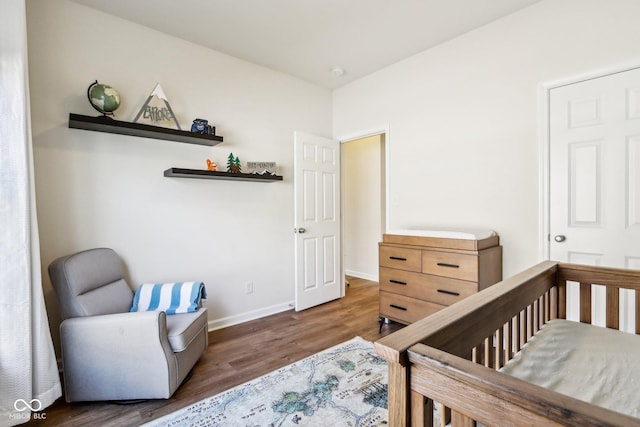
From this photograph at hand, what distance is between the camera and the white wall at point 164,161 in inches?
86.0

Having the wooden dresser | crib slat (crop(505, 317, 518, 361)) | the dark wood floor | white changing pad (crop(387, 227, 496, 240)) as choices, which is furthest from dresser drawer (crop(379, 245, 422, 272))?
crib slat (crop(505, 317, 518, 361))

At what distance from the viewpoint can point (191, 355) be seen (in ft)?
6.95

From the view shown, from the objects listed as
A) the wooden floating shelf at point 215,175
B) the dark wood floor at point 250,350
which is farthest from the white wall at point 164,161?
the dark wood floor at point 250,350

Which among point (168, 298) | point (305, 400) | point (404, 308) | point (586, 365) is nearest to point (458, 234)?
point (404, 308)

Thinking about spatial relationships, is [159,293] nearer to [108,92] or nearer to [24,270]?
[24,270]

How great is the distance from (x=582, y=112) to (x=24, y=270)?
3.66m

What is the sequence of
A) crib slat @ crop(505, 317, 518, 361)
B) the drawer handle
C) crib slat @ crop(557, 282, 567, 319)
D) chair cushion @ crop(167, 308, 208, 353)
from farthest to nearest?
the drawer handle, chair cushion @ crop(167, 308, 208, 353), crib slat @ crop(557, 282, 567, 319), crib slat @ crop(505, 317, 518, 361)

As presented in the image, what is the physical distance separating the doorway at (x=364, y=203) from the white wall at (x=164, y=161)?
4.64 ft

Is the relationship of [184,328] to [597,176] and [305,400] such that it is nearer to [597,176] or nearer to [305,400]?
[305,400]

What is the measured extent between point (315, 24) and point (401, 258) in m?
2.17

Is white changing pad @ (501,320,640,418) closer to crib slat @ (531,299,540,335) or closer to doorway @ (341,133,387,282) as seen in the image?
crib slat @ (531,299,540,335)

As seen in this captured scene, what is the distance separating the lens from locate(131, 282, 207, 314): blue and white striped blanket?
231 cm

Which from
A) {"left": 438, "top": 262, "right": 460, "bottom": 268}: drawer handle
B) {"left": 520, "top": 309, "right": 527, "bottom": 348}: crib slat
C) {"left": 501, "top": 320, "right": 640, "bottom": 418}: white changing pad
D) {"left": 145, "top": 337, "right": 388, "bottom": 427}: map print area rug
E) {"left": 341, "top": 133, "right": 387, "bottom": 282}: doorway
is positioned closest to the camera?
{"left": 501, "top": 320, "right": 640, "bottom": 418}: white changing pad

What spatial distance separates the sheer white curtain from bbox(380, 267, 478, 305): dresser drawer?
2.52 metres
